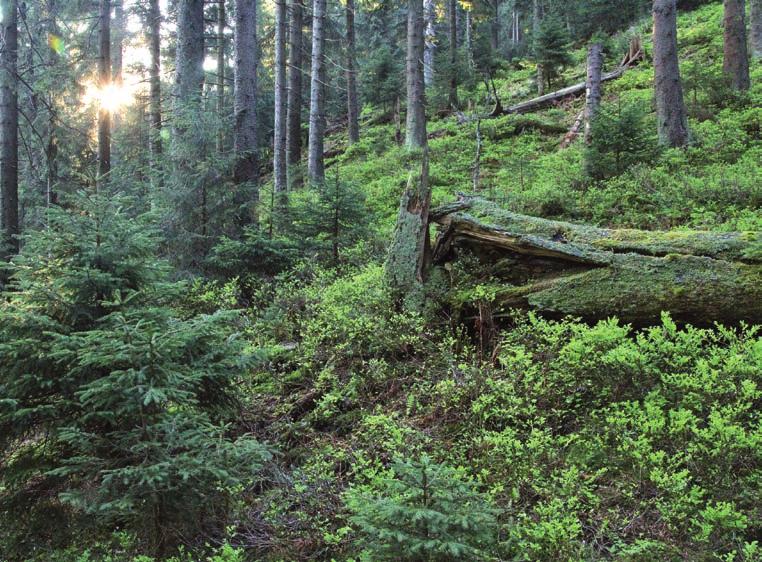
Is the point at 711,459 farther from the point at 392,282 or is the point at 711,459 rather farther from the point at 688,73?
the point at 688,73

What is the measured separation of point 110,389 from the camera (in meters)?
2.69

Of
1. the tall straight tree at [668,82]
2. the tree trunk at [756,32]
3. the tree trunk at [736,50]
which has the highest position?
the tree trunk at [756,32]

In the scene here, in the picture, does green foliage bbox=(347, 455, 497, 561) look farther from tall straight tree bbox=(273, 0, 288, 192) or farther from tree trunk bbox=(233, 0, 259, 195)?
tall straight tree bbox=(273, 0, 288, 192)

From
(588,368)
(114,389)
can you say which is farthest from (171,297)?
(588,368)

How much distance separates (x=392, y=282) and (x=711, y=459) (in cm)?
344

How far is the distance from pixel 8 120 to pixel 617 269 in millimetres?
12812

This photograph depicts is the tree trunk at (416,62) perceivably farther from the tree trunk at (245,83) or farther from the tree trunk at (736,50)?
the tree trunk at (736,50)

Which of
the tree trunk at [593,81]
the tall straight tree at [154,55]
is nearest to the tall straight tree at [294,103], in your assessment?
the tall straight tree at [154,55]

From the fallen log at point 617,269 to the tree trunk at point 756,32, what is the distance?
14844 mm

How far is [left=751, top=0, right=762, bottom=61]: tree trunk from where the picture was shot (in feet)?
49.6

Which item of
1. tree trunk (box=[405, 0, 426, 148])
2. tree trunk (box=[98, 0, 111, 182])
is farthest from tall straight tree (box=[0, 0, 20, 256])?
tree trunk (box=[405, 0, 426, 148])

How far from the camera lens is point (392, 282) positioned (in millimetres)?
5707

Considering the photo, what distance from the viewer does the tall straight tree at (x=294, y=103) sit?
50.3 feet

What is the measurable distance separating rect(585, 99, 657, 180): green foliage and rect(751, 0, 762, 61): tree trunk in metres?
9.64
